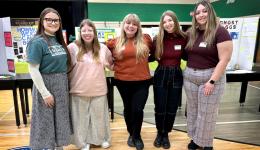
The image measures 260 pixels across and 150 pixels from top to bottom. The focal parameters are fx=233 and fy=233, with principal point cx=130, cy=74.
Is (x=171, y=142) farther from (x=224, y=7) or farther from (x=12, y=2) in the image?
(x=224, y=7)

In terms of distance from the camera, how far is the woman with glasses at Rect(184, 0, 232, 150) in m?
2.06

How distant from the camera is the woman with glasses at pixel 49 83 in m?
1.97

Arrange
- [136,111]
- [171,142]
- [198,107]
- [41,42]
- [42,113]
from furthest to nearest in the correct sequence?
[171,142], [136,111], [198,107], [42,113], [41,42]

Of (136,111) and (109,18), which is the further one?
(109,18)

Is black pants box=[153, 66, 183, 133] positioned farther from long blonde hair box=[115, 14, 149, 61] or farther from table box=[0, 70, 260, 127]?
table box=[0, 70, 260, 127]

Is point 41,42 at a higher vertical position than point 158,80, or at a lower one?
higher

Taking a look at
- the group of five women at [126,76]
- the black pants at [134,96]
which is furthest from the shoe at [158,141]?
the black pants at [134,96]

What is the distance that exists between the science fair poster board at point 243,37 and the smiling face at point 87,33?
224 cm

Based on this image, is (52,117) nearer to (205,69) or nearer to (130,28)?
(130,28)

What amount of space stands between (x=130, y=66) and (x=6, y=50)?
6.74ft

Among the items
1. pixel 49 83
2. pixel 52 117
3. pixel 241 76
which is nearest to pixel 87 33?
pixel 49 83

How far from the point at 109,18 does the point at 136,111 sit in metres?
6.84

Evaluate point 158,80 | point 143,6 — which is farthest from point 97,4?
point 158,80

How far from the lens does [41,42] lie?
1957 mm
